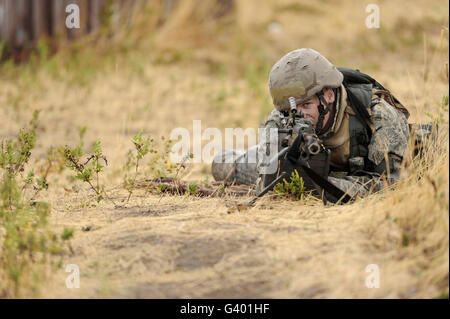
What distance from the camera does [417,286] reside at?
2.73 m

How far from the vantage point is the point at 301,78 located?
4.12 meters

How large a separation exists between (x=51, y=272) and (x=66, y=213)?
113cm

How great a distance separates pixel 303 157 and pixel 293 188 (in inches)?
10.9

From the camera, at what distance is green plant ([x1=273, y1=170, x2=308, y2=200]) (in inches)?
160

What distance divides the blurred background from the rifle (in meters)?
2.30

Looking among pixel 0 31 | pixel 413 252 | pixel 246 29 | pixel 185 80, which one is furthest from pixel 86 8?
pixel 413 252

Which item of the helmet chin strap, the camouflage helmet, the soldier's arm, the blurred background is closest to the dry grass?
the blurred background

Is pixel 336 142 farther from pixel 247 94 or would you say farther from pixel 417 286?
pixel 247 94

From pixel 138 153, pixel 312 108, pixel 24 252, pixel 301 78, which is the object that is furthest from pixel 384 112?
pixel 24 252

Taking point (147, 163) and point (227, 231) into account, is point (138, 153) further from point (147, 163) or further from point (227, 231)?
point (227, 231)

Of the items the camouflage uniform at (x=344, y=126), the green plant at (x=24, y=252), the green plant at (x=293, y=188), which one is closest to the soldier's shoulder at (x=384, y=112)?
the camouflage uniform at (x=344, y=126)

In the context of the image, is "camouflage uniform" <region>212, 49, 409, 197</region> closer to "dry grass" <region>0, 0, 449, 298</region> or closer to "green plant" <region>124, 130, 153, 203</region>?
"dry grass" <region>0, 0, 449, 298</region>

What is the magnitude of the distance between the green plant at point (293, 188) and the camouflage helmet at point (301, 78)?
50 cm

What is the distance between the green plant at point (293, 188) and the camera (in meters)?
4.06
